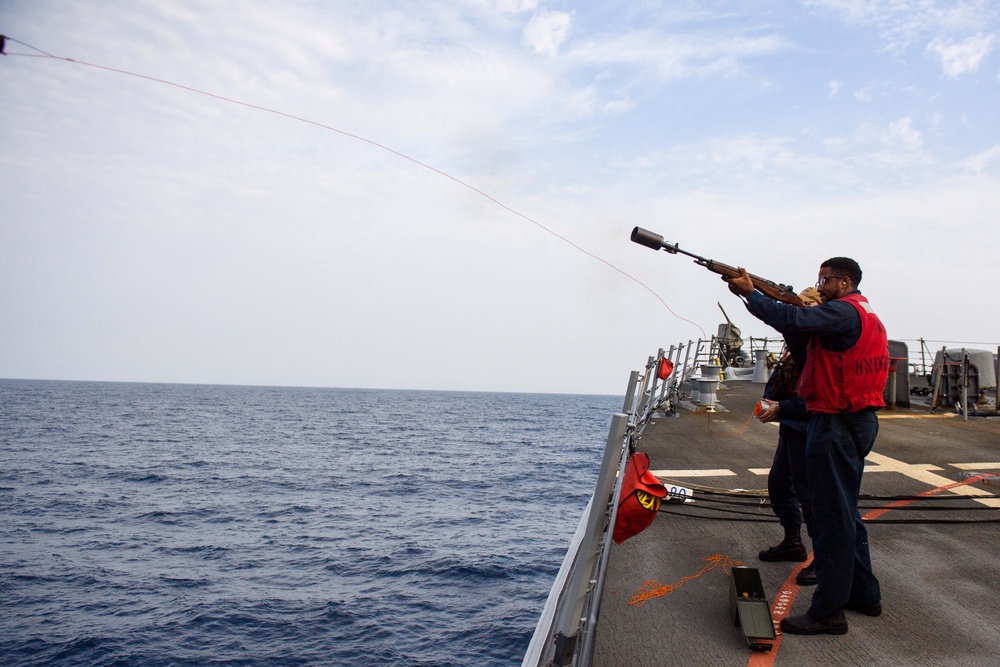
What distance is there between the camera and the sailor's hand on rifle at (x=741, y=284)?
4258mm

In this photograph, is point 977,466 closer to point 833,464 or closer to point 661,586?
point 661,586

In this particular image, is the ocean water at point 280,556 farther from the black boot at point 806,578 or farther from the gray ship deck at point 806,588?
the black boot at point 806,578

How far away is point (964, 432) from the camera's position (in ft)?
40.1

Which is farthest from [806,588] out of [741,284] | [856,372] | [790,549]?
[741,284]

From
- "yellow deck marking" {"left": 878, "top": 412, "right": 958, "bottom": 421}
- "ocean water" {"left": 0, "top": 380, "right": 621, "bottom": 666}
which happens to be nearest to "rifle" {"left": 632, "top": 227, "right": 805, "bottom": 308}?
"ocean water" {"left": 0, "top": 380, "right": 621, "bottom": 666}

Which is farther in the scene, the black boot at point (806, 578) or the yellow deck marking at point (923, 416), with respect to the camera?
the yellow deck marking at point (923, 416)

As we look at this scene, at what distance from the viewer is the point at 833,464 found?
4.02 meters

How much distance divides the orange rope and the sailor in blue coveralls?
953mm

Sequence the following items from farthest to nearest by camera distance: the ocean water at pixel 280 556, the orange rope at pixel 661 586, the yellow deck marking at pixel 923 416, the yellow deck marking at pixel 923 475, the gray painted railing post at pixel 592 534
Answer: the yellow deck marking at pixel 923 416, the ocean water at pixel 280 556, the yellow deck marking at pixel 923 475, the orange rope at pixel 661 586, the gray painted railing post at pixel 592 534

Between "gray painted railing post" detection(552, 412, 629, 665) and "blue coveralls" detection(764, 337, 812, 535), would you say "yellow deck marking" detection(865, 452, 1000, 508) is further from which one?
"gray painted railing post" detection(552, 412, 629, 665)

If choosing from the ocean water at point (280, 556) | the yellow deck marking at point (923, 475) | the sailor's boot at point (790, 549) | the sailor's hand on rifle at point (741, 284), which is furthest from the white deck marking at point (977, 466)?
the ocean water at point (280, 556)

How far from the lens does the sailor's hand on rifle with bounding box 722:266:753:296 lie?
426 cm

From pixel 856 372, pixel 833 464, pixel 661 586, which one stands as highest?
pixel 856 372

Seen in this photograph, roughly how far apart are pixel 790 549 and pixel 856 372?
212 centimetres
